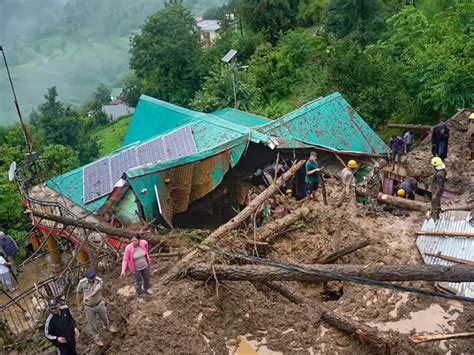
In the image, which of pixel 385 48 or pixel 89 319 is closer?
pixel 89 319

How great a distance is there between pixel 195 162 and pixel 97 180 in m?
3.52

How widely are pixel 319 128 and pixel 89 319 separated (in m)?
9.95

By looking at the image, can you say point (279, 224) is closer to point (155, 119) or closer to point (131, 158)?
point (131, 158)

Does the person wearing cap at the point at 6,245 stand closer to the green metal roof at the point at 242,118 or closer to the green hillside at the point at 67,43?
the green metal roof at the point at 242,118

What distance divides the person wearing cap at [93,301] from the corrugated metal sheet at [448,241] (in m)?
6.01

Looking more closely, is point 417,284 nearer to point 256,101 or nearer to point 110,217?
point 110,217

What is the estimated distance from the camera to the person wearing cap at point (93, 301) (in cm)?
758

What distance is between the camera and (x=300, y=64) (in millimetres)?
29750

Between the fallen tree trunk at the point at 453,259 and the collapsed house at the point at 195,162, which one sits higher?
the collapsed house at the point at 195,162

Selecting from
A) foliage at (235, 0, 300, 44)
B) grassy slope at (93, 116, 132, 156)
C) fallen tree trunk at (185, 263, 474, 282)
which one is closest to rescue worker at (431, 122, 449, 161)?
fallen tree trunk at (185, 263, 474, 282)

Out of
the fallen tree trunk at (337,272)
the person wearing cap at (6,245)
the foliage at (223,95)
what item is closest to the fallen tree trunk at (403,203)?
the fallen tree trunk at (337,272)

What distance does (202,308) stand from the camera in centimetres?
860

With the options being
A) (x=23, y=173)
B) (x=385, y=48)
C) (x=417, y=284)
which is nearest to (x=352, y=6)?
(x=385, y=48)

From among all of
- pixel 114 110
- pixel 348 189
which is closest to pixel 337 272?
pixel 348 189
